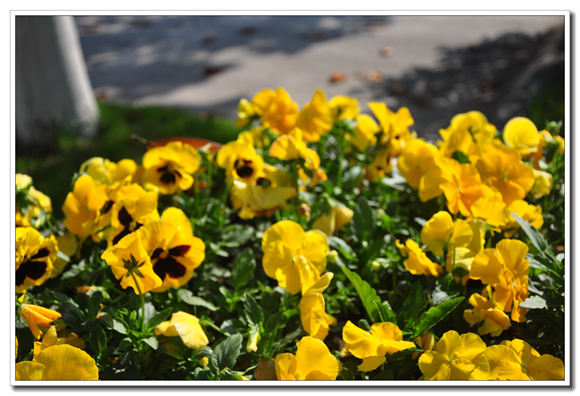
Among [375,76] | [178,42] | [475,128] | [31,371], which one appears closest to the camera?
[31,371]

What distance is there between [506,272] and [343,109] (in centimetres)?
77

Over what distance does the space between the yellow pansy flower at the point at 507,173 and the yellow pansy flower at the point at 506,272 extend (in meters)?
0.26

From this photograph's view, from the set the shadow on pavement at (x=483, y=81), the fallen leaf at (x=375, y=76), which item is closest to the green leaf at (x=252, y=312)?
the shadow on pavement at (x=483, y=81)

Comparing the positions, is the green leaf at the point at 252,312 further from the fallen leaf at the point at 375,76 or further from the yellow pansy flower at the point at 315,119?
the fallen leaf at the point at 375,76

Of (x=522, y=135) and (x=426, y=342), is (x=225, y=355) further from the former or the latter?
(x=522, y=135)

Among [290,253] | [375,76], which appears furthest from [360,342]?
[375,76]

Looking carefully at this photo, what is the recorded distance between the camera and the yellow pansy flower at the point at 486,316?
1.05 meters

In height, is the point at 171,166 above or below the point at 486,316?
above

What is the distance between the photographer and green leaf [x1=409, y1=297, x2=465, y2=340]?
1.02 m

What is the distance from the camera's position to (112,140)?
3.68 meters

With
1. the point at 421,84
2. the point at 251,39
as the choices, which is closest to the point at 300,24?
the point at 251,39

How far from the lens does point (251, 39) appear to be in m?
6.61
